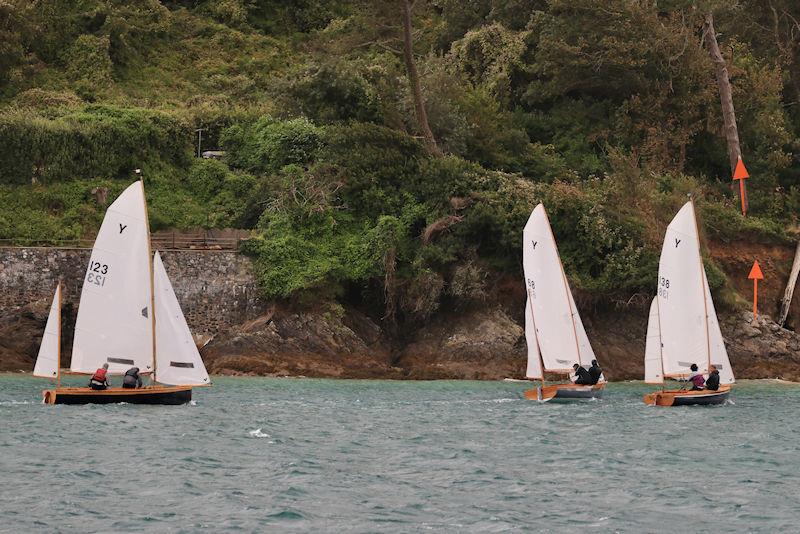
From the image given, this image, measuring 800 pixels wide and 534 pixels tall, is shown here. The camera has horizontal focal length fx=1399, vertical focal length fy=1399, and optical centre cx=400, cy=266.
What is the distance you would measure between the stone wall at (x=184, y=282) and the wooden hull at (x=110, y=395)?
15.4m

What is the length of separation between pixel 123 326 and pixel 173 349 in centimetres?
165

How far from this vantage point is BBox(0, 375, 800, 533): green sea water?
24.2m

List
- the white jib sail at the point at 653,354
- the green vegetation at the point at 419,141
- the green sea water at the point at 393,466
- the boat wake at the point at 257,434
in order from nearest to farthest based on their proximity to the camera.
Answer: the green sea water at the point at 393,466
the boat wake at the point at 257,434
the white jib sail at the point at 653,354
the green vegetation at the point at 419,141

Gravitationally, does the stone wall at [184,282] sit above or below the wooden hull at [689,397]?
above

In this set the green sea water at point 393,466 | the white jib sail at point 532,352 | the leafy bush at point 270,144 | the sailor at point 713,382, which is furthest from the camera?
the leafy bush at point 270,144

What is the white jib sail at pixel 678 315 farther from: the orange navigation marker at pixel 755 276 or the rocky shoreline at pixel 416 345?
the orange navigation marker at pixel 755 276

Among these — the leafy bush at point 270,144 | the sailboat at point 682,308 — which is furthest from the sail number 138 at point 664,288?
the leafy bush at point 270,144

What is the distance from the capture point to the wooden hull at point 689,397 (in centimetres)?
4488

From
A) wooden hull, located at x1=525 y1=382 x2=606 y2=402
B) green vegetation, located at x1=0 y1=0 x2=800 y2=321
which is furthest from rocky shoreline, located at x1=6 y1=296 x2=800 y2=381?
wooden hull, located at x1=525 y1=382 x2=606 y2=402

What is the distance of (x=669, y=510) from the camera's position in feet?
83.0

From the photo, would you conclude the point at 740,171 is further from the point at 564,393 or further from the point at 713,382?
the point at 564,393

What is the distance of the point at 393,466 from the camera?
3002 centimetres

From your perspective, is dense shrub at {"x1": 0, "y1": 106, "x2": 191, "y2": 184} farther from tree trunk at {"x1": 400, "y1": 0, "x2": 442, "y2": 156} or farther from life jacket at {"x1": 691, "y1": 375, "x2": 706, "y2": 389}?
life jacket at {"x1": 691, "y1": 375, "x2": 706, "y2": 389}

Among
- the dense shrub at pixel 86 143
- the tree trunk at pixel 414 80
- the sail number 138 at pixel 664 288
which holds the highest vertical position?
the tree trunk at pixel 414 80
